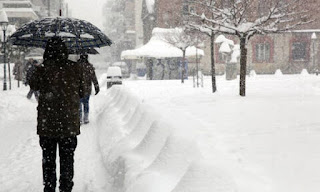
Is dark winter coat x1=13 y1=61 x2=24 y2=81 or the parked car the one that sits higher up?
dark winter coat x1=13 y1=61 x2=24 y2=81

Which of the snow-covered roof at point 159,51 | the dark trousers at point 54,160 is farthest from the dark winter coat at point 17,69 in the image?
the dark trousers at point 54,160

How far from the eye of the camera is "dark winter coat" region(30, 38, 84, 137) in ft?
13.4

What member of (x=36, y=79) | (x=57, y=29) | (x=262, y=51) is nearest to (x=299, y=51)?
(x=262, y=51)

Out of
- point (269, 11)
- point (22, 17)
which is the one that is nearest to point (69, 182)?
point (269, 11)

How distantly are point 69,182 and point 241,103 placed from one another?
5.52 meters

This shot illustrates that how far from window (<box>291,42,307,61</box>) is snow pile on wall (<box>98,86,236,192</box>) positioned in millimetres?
34637

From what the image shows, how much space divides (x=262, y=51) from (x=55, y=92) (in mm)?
36762

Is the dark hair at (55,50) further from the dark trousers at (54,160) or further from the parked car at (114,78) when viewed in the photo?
the parked car at (114,78)

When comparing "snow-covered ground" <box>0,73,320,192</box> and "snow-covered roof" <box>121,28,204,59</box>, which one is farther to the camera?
"snow-covered roof" <box>121,28,204,59</box>

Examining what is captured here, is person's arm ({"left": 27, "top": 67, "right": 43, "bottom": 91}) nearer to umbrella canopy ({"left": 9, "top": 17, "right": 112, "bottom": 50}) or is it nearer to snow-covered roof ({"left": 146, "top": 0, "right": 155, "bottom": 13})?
umbrella canopy ({"left": 9, "top": 17, "right": 112, "bottom": 50})

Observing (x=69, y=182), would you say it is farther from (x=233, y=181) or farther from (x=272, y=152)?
(x=272, y=152)

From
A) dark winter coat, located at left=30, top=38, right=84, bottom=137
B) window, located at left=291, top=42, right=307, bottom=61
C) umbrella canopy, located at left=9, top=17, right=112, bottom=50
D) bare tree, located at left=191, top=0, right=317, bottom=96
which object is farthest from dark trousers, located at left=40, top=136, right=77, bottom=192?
window, located at left=291, top=42, right=307, bottom=61

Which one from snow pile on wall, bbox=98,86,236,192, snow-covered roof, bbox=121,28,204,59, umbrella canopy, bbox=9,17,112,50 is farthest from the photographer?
snow-covered roof, bbox=121,28,204,59

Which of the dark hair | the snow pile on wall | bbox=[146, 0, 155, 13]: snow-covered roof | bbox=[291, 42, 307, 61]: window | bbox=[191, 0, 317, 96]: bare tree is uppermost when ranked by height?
bbox=[146, 0, 155, 13]: snow-covered roof
